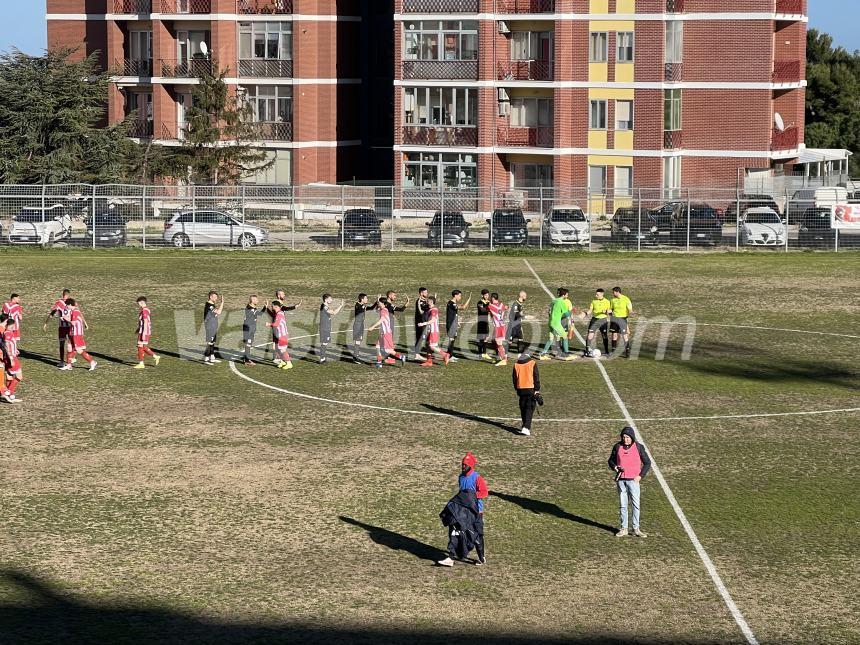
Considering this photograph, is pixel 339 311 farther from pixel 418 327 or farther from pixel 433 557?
pixel 433 557

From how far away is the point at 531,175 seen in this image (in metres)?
75.4

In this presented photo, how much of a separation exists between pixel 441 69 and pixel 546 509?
55.6 meters

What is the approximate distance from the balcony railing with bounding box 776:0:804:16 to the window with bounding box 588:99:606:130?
12298 mm

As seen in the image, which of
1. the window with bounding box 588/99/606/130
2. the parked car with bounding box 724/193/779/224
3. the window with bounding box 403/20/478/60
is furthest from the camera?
the window with bounding box 403/20/478/60

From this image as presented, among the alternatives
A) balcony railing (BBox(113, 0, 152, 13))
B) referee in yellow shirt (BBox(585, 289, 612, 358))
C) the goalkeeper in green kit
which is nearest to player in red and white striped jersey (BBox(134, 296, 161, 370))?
the goalkeeper in green kit

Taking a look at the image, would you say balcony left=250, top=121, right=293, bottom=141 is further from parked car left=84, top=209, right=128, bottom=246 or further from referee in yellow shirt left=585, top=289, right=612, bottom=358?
referee in yellow shirt left=585, top=289, right=612, bottom=358

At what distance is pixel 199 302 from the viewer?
43625mm

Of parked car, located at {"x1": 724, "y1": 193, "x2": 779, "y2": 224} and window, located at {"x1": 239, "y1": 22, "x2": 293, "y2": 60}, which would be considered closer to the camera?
parked car, located at {"x1": 724, "y1": 193, "x2": 779, "y2": 224}

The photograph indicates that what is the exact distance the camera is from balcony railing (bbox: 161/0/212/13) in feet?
260

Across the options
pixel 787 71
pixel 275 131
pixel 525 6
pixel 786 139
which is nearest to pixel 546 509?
pixel 525 6

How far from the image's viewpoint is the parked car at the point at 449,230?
58.6m

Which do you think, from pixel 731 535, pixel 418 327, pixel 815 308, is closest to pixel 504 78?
pixel 815 308

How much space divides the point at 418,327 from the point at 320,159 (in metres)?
49.3

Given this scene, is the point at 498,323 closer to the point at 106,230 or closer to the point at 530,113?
the point at 106,230
